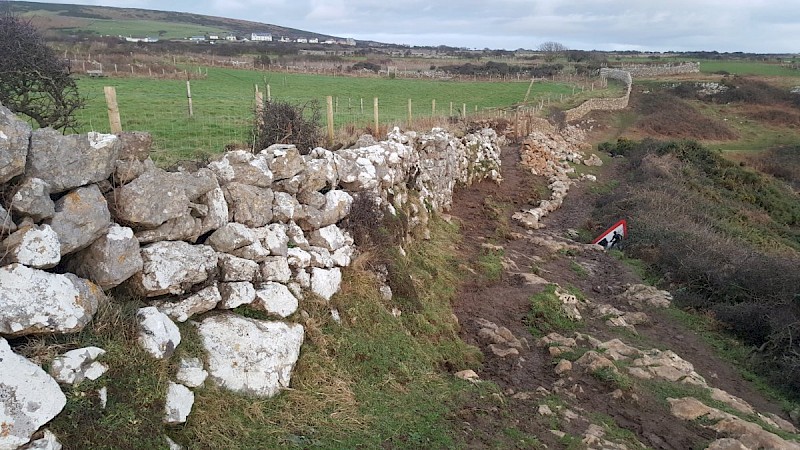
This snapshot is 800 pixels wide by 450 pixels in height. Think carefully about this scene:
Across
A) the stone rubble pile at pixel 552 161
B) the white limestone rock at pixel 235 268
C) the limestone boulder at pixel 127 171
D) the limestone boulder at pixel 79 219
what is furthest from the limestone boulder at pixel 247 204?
the stone rubble pile at pixel 552 161

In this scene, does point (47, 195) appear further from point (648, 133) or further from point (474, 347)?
point (648, 133)

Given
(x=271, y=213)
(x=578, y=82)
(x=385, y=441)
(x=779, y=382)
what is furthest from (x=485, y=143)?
(x=578, y=82)

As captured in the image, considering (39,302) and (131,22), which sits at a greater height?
(131,22)

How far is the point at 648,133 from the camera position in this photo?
134 ft

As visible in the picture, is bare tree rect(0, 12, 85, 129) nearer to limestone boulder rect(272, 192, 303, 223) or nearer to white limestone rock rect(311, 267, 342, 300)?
limestone boulder rect(272, 192, 303, 223)

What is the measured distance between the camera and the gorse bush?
11.7 m

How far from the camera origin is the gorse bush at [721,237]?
11.7m

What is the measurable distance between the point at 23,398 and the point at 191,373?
1501 mm

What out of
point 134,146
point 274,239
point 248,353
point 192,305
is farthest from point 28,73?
point 248,353

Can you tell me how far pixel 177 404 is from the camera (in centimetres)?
482

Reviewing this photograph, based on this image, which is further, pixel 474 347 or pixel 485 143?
pixel 485 143

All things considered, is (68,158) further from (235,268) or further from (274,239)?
(274,239)

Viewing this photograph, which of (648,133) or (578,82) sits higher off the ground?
(578,82)

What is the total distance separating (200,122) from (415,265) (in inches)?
302
